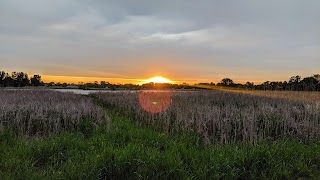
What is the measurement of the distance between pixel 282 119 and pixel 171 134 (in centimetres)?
406

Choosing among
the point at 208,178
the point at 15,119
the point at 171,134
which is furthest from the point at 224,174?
the point at 15,119

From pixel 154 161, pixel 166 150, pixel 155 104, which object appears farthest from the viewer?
pixel 155 104

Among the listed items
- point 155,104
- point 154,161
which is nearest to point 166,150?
Result: point 154,161

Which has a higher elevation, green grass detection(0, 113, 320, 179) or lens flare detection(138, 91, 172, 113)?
lens flare detection(138, 91, 172, 113)

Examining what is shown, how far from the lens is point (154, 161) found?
20.3ft

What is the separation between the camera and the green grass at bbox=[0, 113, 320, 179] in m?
5.88

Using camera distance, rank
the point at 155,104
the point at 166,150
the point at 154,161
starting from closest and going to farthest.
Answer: the point at 154,161, the point at 166,150, the point at 155,104

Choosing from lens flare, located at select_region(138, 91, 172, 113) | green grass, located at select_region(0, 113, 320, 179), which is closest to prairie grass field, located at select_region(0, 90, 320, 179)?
green grass, located at select_region(0, 113, 320, 179)

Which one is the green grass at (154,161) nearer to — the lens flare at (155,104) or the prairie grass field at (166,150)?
the prairie grass field at (166,150)

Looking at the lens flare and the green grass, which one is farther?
the lens flare

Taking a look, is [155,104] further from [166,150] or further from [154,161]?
[154,161]

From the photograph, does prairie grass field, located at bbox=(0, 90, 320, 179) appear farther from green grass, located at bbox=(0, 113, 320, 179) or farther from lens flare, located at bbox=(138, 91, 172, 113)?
lens flare, located at bbox=(138, 91, 172, 113)

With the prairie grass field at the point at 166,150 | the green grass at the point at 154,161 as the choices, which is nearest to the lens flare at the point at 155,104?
the prairie grass field at the point at 166,150

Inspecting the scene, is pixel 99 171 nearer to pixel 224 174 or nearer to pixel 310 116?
pixel 224 174
